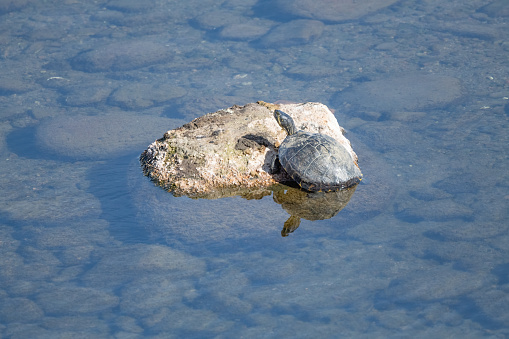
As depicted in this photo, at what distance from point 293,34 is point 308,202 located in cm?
656

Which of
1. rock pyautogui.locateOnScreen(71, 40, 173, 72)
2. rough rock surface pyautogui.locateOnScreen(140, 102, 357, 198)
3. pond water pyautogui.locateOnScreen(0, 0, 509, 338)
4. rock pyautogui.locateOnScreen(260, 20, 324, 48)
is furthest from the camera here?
rock pyautogui.locateOnScreen(260, 20, 324, 48)

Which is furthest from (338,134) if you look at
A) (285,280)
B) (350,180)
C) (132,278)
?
(132,278)

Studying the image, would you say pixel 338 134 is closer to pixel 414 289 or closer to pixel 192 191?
pixel 192 191

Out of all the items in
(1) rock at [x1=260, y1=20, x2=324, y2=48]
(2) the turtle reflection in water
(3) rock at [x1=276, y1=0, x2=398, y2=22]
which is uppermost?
(3) rock at [x1=276, y1=0, x2=398, y2=22]

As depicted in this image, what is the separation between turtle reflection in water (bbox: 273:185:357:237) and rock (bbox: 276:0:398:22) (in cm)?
713

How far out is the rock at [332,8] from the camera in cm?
1295

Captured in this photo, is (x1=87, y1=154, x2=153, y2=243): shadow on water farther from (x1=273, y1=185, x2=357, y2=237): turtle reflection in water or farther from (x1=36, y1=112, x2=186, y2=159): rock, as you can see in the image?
(x1=273, y1=185, x2=357, y2=237): turtle reflection in water

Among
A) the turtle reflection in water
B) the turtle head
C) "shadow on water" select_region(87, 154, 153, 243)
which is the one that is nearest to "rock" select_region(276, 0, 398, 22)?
the turtle head

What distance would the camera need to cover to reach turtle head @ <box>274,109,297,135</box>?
7025 mm

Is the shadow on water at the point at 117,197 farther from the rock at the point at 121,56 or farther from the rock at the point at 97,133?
the rock at the point at 121,56

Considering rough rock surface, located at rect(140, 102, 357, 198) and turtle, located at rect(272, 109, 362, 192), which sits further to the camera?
rough rock surface, located at rect(140, 102, 357, 198)

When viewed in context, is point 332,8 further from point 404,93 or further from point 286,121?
point 286,121

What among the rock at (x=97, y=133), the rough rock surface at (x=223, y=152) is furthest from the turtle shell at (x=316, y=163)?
the rock at (x=97, y=133)

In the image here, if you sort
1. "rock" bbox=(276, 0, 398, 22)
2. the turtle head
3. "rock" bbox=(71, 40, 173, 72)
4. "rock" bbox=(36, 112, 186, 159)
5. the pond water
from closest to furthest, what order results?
the pond water < the turtle head < "rock" bbox=(36, 112, 186, 159) < "rock" bbox=(71, 40, 173, 72) < "rock" bbox=(276, 0, 398, 22)
